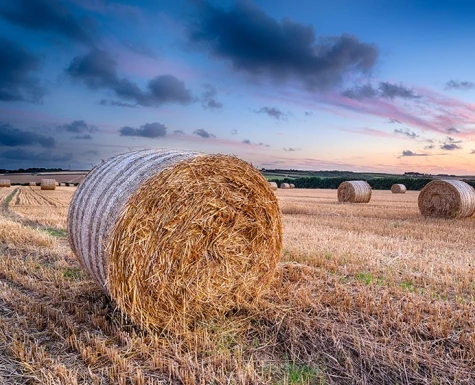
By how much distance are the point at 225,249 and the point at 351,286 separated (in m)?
1.69

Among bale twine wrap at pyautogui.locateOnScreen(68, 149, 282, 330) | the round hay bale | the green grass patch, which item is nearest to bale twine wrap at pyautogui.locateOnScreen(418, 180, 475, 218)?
the green grass patch

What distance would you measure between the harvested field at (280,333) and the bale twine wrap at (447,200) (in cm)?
850

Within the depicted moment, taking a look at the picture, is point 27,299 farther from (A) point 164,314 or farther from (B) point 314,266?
(B) point 314,266

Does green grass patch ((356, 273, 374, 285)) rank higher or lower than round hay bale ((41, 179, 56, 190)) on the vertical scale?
lower

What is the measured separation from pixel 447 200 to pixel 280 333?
12.1m

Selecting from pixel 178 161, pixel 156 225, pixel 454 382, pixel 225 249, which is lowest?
pixel 454 382

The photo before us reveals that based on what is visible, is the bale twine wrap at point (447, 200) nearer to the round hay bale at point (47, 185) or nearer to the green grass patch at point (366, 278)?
the green grass patch at point (366, 278)

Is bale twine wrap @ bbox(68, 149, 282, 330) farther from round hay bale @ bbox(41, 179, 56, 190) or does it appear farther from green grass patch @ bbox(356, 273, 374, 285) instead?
round hay bale @ bbox(41, 179, 56, 190)

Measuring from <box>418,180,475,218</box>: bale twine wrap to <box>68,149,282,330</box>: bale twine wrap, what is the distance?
10896 mm

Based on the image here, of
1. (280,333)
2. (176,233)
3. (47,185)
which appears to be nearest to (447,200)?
(280,333)

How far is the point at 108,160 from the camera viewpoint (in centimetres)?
541

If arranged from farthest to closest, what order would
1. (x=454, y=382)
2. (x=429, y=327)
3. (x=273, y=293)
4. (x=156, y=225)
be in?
1. (x=273, y=293)
2. (x=156, y=225)
3. (x=429, y=327)
4. (x=454, y=382)

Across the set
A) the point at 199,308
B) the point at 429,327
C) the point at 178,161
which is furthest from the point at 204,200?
the point at 429,327

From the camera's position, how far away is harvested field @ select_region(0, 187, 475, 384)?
133 inches
